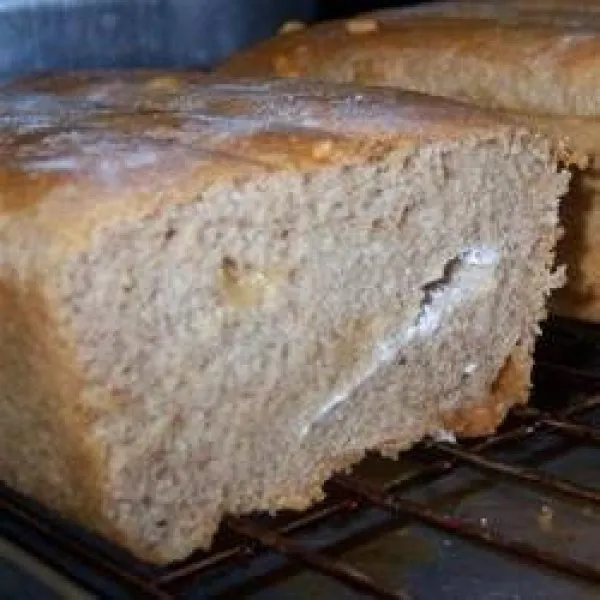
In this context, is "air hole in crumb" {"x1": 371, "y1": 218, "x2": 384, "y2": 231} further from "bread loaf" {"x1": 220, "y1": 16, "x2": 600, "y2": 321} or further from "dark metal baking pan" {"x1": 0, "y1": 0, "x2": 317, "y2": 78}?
"dark metal baking pan" {"x1": 0, "y1": 0, "x2": 317, "y2": 78}

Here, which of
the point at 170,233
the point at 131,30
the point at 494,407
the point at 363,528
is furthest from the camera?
the point at 131,30

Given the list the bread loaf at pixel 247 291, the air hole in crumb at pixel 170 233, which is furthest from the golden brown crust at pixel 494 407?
the air hole in crumb at pixel 170 233

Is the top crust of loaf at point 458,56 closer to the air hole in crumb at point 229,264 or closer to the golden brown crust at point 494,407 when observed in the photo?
the golden brown crust at point 494,407

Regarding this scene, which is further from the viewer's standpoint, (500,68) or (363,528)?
(500,68)

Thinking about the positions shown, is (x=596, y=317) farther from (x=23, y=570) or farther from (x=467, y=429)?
(x=23, y=570)

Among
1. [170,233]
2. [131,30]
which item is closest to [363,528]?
[170,233]

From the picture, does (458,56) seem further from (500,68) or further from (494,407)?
(494,407)

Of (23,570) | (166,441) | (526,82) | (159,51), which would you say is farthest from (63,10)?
(23,570)

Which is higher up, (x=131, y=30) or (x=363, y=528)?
(x=131, y=30)
